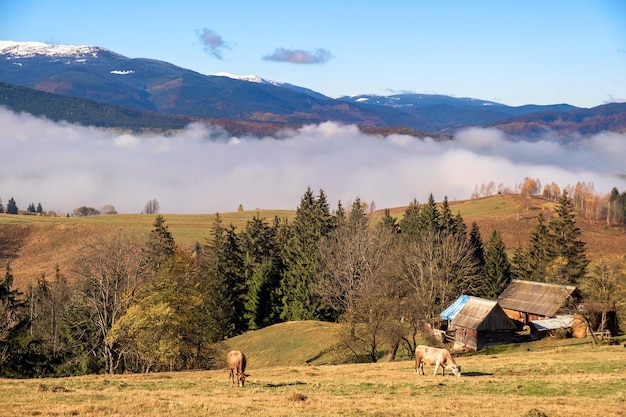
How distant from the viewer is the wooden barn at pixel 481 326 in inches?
2457

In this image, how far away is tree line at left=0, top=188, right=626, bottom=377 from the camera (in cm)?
5253

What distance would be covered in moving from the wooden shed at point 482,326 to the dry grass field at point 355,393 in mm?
20964

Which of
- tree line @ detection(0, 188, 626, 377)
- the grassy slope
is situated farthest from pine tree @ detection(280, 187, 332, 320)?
the grassy slope

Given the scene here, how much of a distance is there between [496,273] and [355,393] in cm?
6790

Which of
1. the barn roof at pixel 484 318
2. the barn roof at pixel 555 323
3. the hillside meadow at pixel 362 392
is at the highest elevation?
the hillside meadow at pixel 362 392

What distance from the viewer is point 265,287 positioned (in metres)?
88.2

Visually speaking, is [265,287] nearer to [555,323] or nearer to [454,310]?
[454,310]

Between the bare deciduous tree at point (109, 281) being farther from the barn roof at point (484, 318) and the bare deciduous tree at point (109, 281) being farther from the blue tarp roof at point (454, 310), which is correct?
the barn roof at point (484, 318)

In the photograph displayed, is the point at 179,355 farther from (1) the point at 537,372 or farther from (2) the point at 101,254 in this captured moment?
(1) the point at 537,372

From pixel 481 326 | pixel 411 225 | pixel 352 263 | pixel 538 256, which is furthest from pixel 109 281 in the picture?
pixel 538 256

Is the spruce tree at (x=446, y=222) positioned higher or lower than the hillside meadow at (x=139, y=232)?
higher

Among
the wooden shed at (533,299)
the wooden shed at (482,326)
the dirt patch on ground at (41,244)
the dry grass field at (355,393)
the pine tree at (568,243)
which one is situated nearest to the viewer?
the dry grass field at (355,393)

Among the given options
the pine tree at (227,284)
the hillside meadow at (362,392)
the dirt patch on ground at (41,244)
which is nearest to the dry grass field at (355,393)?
the hillside meadow at (362,392)

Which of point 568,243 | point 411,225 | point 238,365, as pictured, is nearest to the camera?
point 238,365
